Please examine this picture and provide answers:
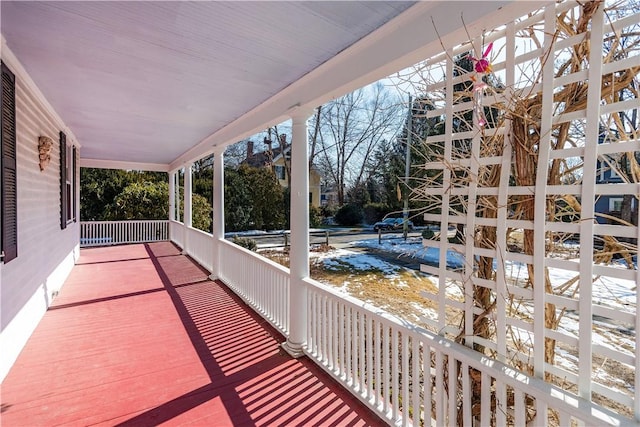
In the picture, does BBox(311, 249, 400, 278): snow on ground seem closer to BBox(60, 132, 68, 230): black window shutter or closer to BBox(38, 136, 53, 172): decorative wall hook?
BBox(60, 132, 68, 230): black window shutter

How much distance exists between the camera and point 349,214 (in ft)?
66.0

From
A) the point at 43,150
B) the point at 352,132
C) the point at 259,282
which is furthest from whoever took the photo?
the point at 352,132

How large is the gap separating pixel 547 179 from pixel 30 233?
4669mm

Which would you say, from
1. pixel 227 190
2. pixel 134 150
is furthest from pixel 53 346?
pixel 227 190

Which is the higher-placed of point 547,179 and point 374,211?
point 547,179

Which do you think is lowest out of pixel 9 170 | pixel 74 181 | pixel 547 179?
pixel 547 179

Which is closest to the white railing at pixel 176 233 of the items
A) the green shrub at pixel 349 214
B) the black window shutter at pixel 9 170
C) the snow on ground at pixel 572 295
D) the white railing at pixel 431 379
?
the snow on ground at pixel 572 295

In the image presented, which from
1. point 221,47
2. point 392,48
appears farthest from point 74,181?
point 392,48

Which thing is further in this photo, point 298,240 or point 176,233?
point 176,233

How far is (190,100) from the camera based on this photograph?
12.3 feet

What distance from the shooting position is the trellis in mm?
1304

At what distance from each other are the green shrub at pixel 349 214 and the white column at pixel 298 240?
16744 mm

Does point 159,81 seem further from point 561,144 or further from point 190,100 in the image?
point 561,144

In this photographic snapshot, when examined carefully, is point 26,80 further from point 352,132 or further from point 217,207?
point 352,132
